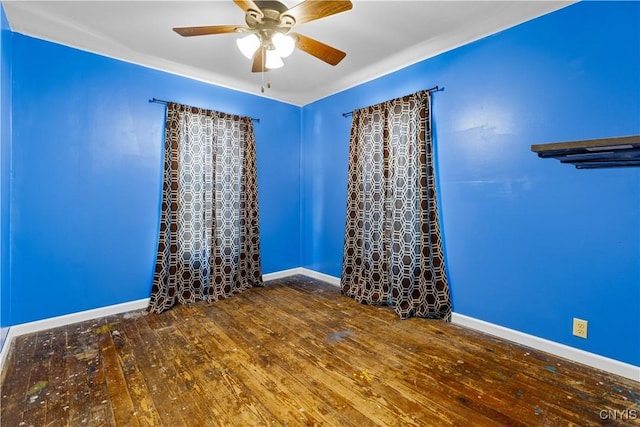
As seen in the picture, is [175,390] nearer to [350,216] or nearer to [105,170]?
[105,170]

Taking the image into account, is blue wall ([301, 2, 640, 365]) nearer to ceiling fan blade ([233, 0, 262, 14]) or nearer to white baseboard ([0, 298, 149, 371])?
ceiling fan blade ([233, 0, 262, 14])

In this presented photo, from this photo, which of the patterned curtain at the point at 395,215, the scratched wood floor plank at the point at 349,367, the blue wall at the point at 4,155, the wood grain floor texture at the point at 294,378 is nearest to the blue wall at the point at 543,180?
the patterned curtain at the point at 395,215

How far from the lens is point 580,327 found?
221cm

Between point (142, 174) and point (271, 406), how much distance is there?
267cm

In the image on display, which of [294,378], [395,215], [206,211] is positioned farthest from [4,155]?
[395,215]

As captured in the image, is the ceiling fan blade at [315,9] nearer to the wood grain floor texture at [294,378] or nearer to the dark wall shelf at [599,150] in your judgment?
the dark wall shelf at [599,150]

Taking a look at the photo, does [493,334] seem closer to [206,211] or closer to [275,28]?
[275,28]

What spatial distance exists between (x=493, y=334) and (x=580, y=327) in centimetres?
63

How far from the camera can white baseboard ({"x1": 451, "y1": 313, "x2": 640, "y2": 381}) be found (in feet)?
6.66

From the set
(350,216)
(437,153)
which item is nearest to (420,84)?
(437,153)

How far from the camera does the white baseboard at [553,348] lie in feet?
6.66

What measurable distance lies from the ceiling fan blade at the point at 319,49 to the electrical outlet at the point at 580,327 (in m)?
2.59

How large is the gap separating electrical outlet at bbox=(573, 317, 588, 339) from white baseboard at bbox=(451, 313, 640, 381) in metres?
0.11

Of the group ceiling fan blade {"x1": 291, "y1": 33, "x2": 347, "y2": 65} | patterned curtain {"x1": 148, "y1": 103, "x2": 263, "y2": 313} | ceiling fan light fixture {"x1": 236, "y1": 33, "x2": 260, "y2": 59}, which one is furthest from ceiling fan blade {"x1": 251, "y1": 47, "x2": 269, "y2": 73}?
patterned curtain {"x1": 148, "y1": 103, "x2": 263, "y2": 313}
